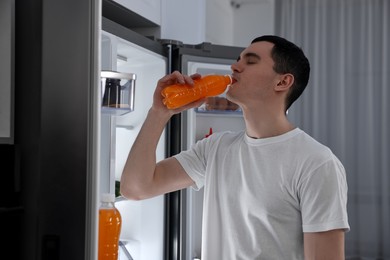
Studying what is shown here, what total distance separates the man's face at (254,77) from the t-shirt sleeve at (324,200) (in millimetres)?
302

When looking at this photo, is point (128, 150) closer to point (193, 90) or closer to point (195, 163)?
point (195, 163)

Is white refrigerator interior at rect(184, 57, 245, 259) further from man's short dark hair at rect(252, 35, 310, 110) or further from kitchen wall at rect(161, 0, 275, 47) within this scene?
man's short dark hair at rect(252, 35, 310, 110)

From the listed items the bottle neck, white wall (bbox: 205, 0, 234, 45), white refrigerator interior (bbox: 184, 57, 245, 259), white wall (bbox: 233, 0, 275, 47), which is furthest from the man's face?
white wall (bbox: 233, 0, 275, 47)

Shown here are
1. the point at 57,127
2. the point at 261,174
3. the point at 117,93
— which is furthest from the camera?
the point at 117,93

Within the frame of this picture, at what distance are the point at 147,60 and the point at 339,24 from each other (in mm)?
2062

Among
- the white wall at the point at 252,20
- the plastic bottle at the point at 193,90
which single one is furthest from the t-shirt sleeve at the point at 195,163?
the white wall at the point at 252,20

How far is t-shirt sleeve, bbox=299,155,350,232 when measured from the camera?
1250 millimetres

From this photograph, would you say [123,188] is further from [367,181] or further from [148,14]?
[367,181]

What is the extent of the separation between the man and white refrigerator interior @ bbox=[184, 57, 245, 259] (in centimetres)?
64

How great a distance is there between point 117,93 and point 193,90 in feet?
1.16

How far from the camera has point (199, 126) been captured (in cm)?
254

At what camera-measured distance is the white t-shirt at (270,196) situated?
1.28 m

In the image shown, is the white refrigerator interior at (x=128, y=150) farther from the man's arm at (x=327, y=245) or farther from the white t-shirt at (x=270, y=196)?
the man's arm at (x=327, y=245)

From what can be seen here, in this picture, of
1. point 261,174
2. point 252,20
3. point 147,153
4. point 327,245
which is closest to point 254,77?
point 261,174
